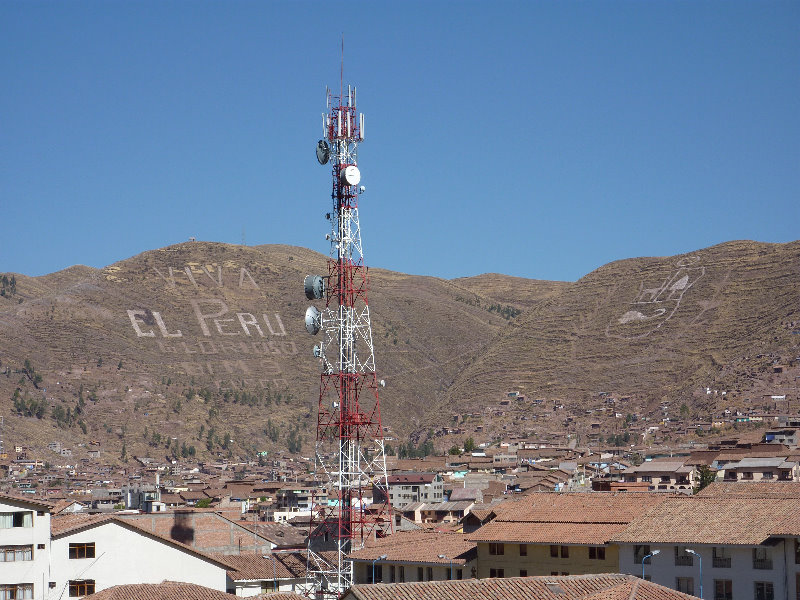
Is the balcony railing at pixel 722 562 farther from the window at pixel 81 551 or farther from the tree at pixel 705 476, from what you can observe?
the tree at pixel 705 476

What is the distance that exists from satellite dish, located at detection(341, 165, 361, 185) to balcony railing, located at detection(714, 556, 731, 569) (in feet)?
82.8

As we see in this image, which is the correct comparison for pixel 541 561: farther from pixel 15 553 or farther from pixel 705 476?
pixel 705 476

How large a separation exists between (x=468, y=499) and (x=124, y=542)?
6571cm

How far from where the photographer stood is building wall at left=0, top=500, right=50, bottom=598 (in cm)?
4447

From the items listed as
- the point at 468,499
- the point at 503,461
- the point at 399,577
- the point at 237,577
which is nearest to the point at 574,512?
the point at 399,577

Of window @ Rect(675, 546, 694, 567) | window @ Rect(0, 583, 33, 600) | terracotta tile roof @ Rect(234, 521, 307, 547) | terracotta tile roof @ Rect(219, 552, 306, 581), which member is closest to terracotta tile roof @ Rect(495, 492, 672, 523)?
window @ Rect(675, 546, 694, 567)

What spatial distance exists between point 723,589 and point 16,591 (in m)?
22.0

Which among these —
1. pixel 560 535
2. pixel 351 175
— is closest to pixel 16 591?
pixel 560 535

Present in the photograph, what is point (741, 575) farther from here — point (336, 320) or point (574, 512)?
point (336, 320)

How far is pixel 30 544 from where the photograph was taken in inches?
1779

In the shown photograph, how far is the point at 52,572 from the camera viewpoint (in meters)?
46.0

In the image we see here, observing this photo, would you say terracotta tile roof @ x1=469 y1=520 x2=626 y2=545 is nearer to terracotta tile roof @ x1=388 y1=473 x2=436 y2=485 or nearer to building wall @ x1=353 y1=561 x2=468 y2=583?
building wall @ x1=353 y1=561 x2=468 y2=583

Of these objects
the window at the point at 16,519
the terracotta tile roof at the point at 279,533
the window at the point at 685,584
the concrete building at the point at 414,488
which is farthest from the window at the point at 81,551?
the concrete building at the point at 414,488

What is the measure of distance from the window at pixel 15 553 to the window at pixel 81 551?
213 cm
